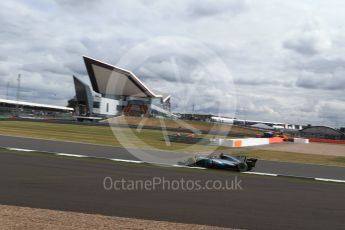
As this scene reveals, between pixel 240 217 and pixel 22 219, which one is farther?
pixel 240 217

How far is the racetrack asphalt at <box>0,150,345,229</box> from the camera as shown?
837cm

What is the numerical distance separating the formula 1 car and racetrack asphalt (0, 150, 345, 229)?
2.99m

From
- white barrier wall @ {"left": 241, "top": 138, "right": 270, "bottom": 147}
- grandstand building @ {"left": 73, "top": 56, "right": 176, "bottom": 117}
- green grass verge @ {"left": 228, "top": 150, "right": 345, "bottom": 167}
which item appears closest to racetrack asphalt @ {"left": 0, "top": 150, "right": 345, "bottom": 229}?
green grass verge @ {"left": 228, "top": 150, "right": 345, "bottom": 167}

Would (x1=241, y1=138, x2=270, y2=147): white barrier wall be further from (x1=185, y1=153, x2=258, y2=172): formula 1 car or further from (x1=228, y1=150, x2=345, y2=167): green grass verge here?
(x1=185, y1=153, x2=258, y2=172): formula 1 car

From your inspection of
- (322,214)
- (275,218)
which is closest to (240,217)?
(275,218)

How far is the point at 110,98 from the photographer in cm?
12294

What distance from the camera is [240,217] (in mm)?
8500

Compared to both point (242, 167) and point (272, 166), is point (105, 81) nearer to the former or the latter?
point (272, 166)

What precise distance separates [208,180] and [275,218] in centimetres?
599

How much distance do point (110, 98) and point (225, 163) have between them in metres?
106

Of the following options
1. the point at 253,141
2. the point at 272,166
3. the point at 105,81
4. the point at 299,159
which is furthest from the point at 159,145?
the point at 105,81

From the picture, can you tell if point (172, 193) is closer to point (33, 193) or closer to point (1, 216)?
point (33, 193)

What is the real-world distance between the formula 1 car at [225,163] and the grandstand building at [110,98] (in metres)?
93.5

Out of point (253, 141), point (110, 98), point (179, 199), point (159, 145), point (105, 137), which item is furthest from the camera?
point (110, 98)
